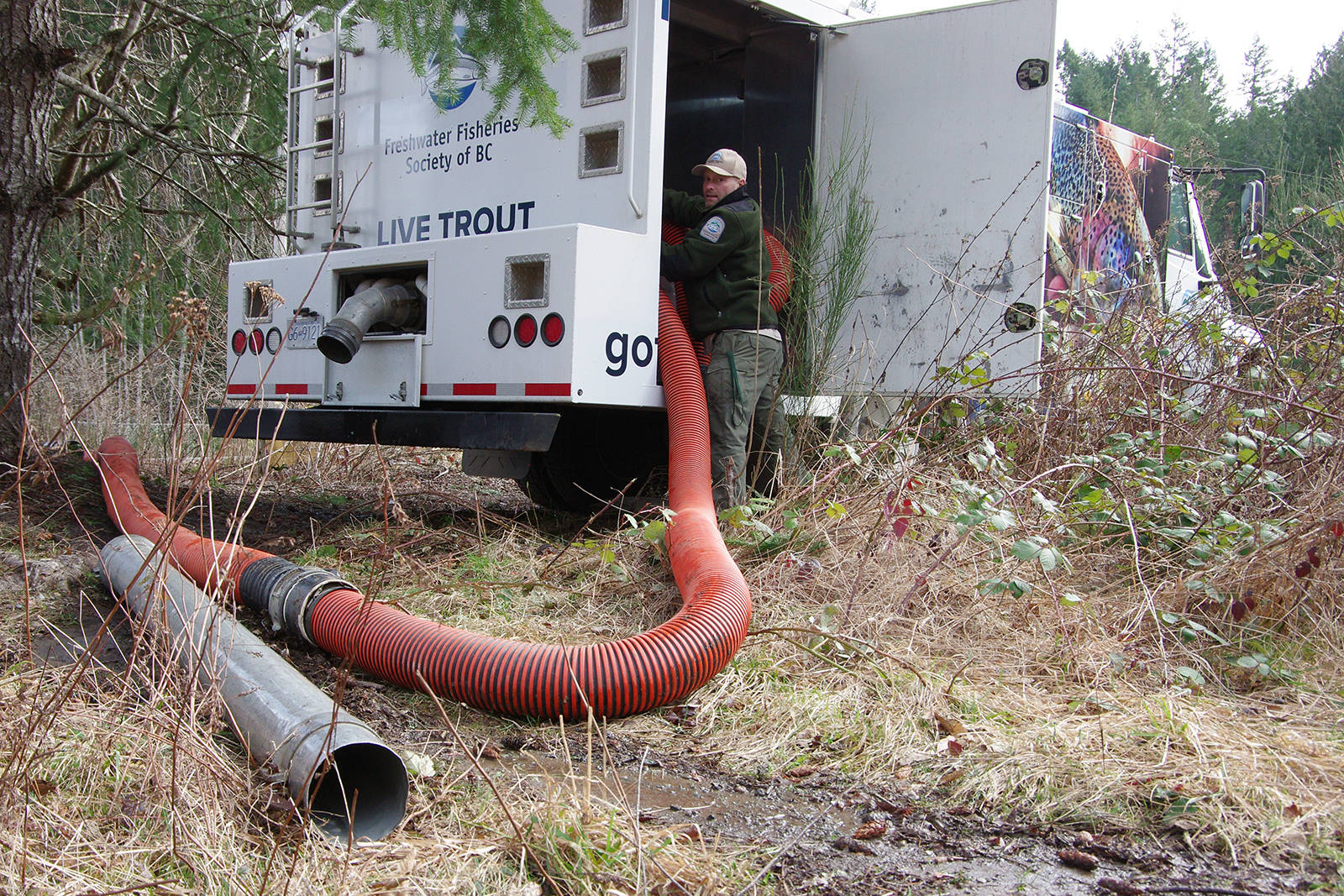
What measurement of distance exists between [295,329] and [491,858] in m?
3.63

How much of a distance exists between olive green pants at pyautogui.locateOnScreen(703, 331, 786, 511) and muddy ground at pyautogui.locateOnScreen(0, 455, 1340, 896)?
5.92 ft

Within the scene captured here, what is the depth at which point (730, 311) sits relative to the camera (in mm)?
4910

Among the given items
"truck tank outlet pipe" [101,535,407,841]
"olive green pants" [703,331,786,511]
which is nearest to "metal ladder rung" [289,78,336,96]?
"olive green pants" [703,331,786,511]

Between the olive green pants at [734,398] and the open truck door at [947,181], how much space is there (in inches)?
21.3

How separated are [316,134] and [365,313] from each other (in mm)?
1635

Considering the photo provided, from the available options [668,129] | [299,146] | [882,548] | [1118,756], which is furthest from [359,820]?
[668,129]

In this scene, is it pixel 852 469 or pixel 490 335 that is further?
pixel 852 469

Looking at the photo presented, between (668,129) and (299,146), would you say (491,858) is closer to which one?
(299,146)

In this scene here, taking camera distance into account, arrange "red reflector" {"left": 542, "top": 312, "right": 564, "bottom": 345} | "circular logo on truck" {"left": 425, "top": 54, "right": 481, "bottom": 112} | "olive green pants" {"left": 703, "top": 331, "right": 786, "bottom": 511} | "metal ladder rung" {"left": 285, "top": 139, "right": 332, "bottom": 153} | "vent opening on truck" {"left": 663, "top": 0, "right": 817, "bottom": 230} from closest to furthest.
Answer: "red reflector" {"left": 542, "top": 312, "right": 564, "bottom": 345}, "olive green pants" {"left": 703, "top": 331, "right": 786, "bottom": 511}, "circular logo on truck" {"left": 425, "top": 54, "right": 481, "bottom": 112}, "metal ladder rung" {"left": 285, "top": 139, "right": 332, "bottom": 153}, "vent opening on truck" {"left": 663, "top": 0, "right": 817, "bottom": 230}

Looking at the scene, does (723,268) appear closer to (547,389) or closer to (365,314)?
(547,389)

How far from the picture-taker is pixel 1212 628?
3.57 meters

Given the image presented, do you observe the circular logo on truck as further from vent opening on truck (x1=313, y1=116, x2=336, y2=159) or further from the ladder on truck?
vent opening on truck (x1=313, y1=116, x2=336, y2=159)

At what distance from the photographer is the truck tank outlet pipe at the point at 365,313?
453 cm

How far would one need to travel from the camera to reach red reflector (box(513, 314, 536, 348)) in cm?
428
